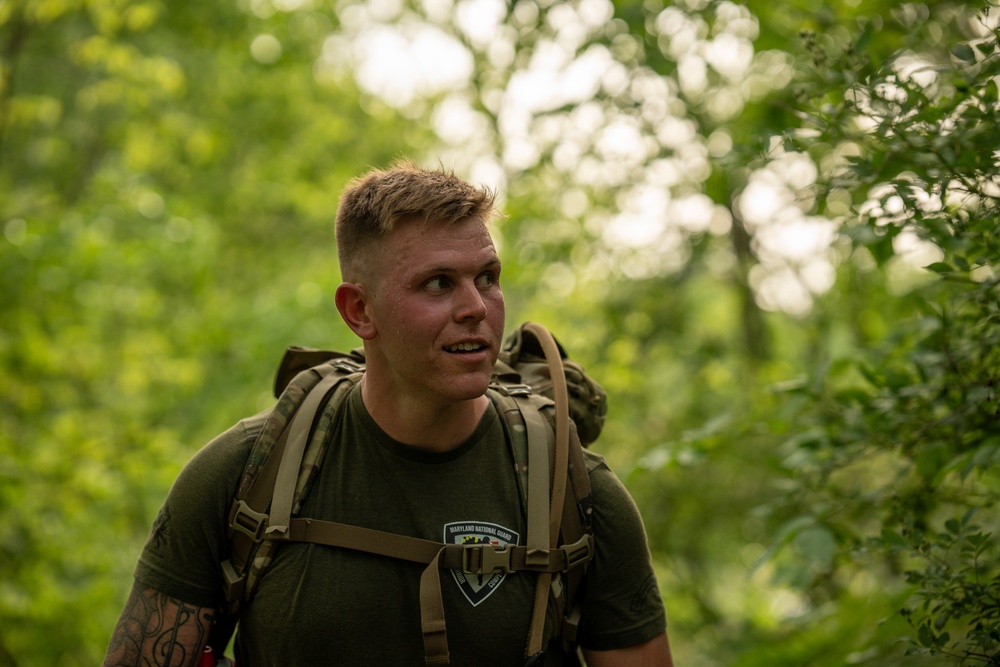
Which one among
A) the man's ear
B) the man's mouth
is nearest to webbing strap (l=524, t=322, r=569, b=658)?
the man's mouth

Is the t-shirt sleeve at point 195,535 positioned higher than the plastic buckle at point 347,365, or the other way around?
the plastic buckle at point 347,365

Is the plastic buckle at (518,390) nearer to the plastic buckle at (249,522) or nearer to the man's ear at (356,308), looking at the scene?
the man's ear at (356,308)

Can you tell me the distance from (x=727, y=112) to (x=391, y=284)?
7.13 meters

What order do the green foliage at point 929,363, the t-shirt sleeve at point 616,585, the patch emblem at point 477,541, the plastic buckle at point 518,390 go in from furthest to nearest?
the plastic buckle at point 518,390
the t-shirt sleeve at point 616,585
the patch emblem at point 477,541
the green foliage at point 929,363

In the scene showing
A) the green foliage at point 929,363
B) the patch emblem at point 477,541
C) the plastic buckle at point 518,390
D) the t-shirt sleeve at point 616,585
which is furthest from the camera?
the plastic buckle at point 518,390

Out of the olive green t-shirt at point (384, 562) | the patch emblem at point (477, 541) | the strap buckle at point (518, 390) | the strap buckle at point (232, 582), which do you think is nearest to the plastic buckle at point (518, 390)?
the strap buckle at point (518, 390)

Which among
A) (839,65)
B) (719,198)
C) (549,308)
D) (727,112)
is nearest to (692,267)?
(727,112)

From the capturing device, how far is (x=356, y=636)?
2.57 metres

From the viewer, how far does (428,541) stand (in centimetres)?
262

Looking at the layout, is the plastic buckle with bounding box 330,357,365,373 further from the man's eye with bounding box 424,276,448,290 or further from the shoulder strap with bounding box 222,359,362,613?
the man's eye with bounding box 424,276,448,290

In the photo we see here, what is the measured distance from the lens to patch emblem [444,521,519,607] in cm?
263

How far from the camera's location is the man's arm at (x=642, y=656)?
279cm

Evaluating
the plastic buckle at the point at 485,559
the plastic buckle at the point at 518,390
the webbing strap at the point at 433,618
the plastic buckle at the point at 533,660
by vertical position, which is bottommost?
the plastic buckle at the point at 533,660

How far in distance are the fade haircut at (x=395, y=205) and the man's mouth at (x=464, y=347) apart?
13.7 inches
